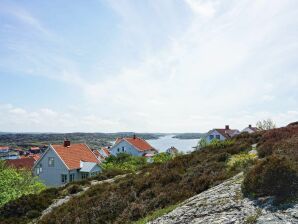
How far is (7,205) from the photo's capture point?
2050cm

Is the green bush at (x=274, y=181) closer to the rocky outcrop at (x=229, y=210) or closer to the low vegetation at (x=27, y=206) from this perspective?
the rocky outcrop at (x=229, y=210)

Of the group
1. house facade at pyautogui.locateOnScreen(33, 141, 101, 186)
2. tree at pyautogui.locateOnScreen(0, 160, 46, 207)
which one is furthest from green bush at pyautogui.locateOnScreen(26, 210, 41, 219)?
house facade at pyautogui.locateOnScreen(33, 141, 101, 186)

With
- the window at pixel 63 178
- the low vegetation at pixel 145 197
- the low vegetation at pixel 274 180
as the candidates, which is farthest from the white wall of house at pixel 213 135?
the low vegetation at pixel 274 180

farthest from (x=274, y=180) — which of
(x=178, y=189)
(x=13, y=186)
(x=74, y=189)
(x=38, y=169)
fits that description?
(x=38, y=169)

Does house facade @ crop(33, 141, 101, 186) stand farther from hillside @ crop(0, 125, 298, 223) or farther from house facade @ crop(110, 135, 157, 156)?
hillside @ crop(0, 125, 298, 223)

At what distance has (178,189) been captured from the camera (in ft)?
44.5

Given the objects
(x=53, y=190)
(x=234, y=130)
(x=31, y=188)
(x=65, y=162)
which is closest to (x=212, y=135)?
(x=234, y=130)

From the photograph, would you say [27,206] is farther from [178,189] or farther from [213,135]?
[213,135]

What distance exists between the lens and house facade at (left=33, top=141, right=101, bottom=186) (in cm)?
6381

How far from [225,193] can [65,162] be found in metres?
56.8

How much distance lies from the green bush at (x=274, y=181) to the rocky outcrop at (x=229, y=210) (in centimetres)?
30

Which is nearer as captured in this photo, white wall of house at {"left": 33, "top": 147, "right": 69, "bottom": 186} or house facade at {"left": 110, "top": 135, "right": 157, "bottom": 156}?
white wall of house at {"left": 33, "top": 147, "right": 69, "bottom": 186}

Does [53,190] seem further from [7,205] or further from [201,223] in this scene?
[201,223]

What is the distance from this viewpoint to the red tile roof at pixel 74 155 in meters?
64.7
